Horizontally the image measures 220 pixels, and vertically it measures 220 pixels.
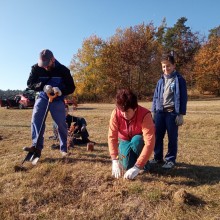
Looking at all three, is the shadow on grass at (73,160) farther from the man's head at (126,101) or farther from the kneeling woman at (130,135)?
the man's head at (126,101)

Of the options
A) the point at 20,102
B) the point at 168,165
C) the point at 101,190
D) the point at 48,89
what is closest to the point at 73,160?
the point at 48,89

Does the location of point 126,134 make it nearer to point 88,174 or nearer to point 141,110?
point 141,110

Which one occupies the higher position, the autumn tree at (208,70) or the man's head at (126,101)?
the autumn tree at (208,70)

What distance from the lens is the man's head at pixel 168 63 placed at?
4381mm

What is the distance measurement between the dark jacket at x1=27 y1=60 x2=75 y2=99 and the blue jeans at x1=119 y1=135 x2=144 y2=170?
157cm

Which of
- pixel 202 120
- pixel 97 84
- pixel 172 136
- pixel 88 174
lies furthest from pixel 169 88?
pixel 97 84

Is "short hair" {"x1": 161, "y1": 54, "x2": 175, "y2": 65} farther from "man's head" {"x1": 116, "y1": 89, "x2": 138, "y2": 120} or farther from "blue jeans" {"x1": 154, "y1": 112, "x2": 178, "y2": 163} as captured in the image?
"man's head" {"x1": 116, "y1": 89, "x2": 138, "y2": 120}

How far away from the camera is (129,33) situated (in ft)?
101

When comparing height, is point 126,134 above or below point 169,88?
below

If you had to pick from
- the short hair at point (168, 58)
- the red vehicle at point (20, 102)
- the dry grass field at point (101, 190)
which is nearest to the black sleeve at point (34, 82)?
the dry grass field at point (101, 190)

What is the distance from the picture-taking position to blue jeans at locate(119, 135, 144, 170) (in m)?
3.86

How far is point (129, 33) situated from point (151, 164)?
27.8 m

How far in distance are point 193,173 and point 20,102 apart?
1815 centimetres

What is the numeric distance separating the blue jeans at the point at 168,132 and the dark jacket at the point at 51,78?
1621 millimetres
